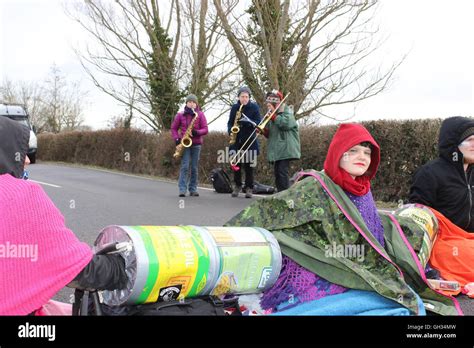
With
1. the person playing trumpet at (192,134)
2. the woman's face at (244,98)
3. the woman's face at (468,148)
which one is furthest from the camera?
the person playing trumpet at (192,134)

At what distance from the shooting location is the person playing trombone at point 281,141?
379 inches

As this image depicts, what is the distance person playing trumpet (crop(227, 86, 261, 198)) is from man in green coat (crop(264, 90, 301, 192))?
34.7 inches

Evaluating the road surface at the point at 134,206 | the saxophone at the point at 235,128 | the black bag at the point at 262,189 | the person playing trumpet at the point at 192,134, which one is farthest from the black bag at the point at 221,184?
the saxophone at the point at 235,128

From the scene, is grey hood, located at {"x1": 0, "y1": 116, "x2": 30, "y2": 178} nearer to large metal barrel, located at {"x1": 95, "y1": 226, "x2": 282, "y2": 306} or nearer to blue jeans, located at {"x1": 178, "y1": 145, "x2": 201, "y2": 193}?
large metal barrel, located at {"x1": 95, "y1": 226, "x2": 282, "y2": 306}

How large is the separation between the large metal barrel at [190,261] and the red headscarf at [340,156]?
2.70 feet

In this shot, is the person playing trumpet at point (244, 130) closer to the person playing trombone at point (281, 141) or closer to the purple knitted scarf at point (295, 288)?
the person playing trombone at point (281, 141)

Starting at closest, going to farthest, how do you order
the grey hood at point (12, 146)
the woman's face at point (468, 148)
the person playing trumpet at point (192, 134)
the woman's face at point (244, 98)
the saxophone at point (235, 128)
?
the grey hood at point (12, 146)
the woman's face at point (468, 148)
the woman's face at point (244, 98)
the saxophone at point (235, 128)
the person playing trumpet at point (192, 134)

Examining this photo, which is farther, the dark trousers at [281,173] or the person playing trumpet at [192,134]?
the person playing trumpet at [192,134]

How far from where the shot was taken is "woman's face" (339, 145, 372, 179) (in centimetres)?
405

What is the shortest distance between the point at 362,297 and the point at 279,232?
0.72 meters

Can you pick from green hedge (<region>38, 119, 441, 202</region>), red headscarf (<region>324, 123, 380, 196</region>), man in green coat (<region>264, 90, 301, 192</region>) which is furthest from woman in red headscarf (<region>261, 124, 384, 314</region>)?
green hedge (<region>38, 119, 441, 202</region>)

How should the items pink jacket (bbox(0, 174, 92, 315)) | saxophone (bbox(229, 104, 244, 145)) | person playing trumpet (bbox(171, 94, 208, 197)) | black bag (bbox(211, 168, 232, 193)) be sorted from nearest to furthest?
pink jacket (bbox(0, 174, 92, 315))
saxophone (bbox(229, 104, 244, 145))
person playing trumpet (bbox(171, 94, 208, 197))
black bag (bbox(211, 168, 232, 193))

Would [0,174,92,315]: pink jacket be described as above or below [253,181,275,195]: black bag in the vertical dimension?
above

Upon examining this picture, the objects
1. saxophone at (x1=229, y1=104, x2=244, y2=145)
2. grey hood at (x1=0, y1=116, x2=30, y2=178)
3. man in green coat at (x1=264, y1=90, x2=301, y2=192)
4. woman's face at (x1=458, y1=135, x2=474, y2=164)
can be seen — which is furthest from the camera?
saxophone at (x1=229, y1=104, x2=244, y2=145)
